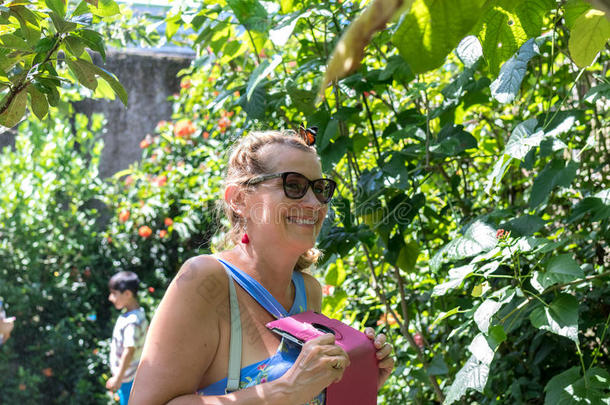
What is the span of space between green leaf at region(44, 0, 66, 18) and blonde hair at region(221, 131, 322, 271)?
69 centimetres

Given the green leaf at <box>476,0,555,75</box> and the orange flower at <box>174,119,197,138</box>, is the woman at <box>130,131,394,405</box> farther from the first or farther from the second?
the orange flower at <box>174,119,197,138</box>

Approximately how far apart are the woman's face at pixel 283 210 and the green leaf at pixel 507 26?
1.13 metres

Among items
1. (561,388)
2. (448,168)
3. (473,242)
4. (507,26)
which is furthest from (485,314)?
(448,168)

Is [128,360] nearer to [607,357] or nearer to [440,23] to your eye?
[607,357]

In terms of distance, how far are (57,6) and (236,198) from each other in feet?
2.46

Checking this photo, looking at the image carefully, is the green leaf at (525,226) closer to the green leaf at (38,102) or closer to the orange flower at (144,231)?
the green leaf at (38,102)

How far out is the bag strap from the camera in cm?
167

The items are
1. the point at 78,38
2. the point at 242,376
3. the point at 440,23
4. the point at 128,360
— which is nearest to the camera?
the point at 440,23

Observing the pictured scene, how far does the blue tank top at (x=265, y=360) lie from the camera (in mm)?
1681

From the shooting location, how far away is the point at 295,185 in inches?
77.0

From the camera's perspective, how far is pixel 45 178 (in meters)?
6.58

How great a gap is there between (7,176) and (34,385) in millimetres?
1965

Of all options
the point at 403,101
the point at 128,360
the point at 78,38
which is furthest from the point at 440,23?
the point at 128,360

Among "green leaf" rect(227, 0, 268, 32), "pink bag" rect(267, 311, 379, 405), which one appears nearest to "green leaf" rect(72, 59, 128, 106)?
"pink bag" rect(267, 311, 379, 405)
